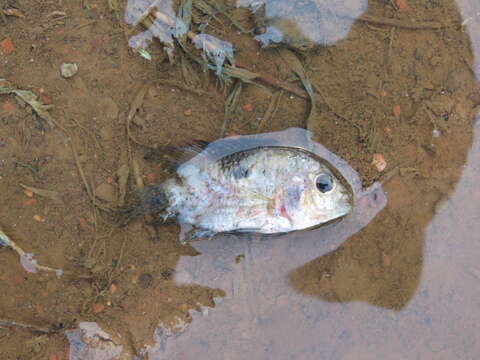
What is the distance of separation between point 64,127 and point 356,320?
12.2 ft

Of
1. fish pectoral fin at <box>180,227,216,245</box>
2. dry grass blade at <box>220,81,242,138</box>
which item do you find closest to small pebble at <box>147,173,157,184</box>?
fish pectoral fin at <box>180,227,216,245</box>

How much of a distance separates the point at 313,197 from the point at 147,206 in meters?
1.68

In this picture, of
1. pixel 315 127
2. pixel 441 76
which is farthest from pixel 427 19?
pixel 315 127

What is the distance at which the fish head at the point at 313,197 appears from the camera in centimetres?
411

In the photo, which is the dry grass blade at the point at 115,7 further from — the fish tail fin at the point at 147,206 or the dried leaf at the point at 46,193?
the dried leaf at the point at 46,193

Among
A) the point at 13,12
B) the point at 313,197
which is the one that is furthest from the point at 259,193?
the point at 13,12

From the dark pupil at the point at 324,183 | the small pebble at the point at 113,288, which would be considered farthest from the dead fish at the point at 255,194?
the small pebble at the point at 113,288

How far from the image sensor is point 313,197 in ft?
13.5

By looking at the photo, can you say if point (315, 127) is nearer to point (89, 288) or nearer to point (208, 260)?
point (208, 260)

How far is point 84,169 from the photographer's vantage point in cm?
444

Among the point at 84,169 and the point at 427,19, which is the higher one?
the point at 427,19

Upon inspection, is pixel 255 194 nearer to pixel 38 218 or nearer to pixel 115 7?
pixel 38 218

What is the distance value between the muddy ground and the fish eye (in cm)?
53

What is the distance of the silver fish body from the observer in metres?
4.13
